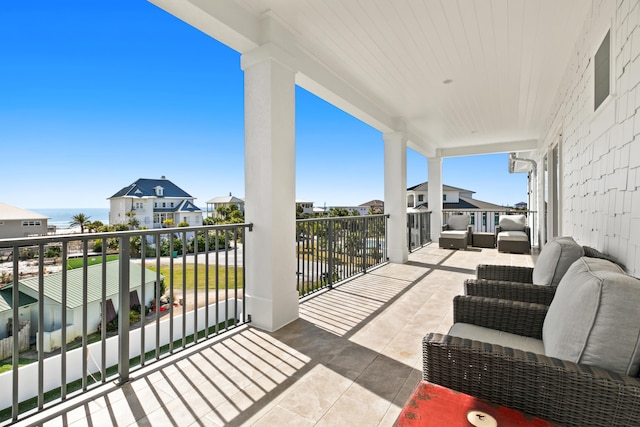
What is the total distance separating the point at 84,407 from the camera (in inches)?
65.7

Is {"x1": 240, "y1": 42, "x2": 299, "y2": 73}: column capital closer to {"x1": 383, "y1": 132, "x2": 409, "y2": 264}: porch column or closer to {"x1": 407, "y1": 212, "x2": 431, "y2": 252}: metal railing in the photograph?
{"x1": 383, "y1": 132, "x2": 409, "y2": 264}: porch column

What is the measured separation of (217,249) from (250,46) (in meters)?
1.85

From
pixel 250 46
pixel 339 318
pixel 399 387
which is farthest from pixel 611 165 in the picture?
pixel 250 46

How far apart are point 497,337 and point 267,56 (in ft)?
8.98

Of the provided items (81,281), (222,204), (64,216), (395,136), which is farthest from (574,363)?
(222,204)

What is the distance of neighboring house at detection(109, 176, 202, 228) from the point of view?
19.1 ft

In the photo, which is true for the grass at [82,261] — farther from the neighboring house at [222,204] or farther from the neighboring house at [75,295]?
the neighboring house at [222,204]

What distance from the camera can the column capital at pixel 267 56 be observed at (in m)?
2.74

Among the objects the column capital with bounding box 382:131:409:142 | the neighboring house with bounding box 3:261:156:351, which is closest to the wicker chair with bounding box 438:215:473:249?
the column capital with bounding box 382:131:409:142

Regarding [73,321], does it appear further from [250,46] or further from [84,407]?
[250,46]

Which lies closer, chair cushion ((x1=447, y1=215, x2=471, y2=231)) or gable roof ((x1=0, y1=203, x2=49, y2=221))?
gable roof ((x1=0, y1=203, x2=49, y2=221))

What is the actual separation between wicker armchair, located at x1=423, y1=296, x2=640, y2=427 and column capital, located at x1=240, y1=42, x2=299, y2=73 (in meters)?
2.60

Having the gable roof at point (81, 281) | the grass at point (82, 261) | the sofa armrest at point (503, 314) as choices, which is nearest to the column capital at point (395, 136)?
the sofa armrest at point (503, 314)

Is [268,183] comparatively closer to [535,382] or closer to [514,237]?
[535,382]
